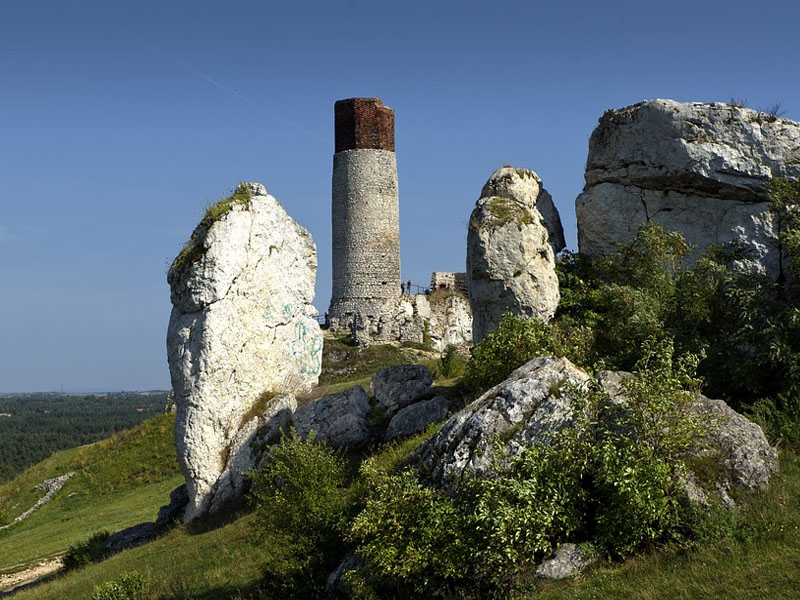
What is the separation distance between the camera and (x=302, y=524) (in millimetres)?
13797

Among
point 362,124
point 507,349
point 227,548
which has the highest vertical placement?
point 362,124

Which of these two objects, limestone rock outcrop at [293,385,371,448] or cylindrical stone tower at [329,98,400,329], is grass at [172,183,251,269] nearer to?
limestone rock outcrop at [293,385,371,448]

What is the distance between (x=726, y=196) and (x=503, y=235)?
6.13 m

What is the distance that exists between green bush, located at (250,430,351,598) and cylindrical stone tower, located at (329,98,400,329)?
3926 centimetres

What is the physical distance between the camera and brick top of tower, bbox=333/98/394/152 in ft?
176

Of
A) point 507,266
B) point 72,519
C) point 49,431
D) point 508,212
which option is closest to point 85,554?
point 72,519

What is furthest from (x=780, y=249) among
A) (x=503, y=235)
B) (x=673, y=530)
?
(x=673, y=530)

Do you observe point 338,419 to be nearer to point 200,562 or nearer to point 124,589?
point 200,562

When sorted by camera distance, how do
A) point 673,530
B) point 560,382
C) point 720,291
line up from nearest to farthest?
point 673,530 → point 560,382 → point 720,291

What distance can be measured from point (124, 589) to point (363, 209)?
40.1 metres

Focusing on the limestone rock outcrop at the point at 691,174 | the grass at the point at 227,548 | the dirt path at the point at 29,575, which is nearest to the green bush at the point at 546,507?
the grass at the point at 227,548

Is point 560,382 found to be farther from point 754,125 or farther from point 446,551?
point 754,125

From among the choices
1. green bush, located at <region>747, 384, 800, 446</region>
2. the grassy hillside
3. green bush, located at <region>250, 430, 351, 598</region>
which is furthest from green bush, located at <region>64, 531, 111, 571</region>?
green bush, located at <region>747, 384, 800, 446</region>

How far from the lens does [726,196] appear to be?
21859 mm
